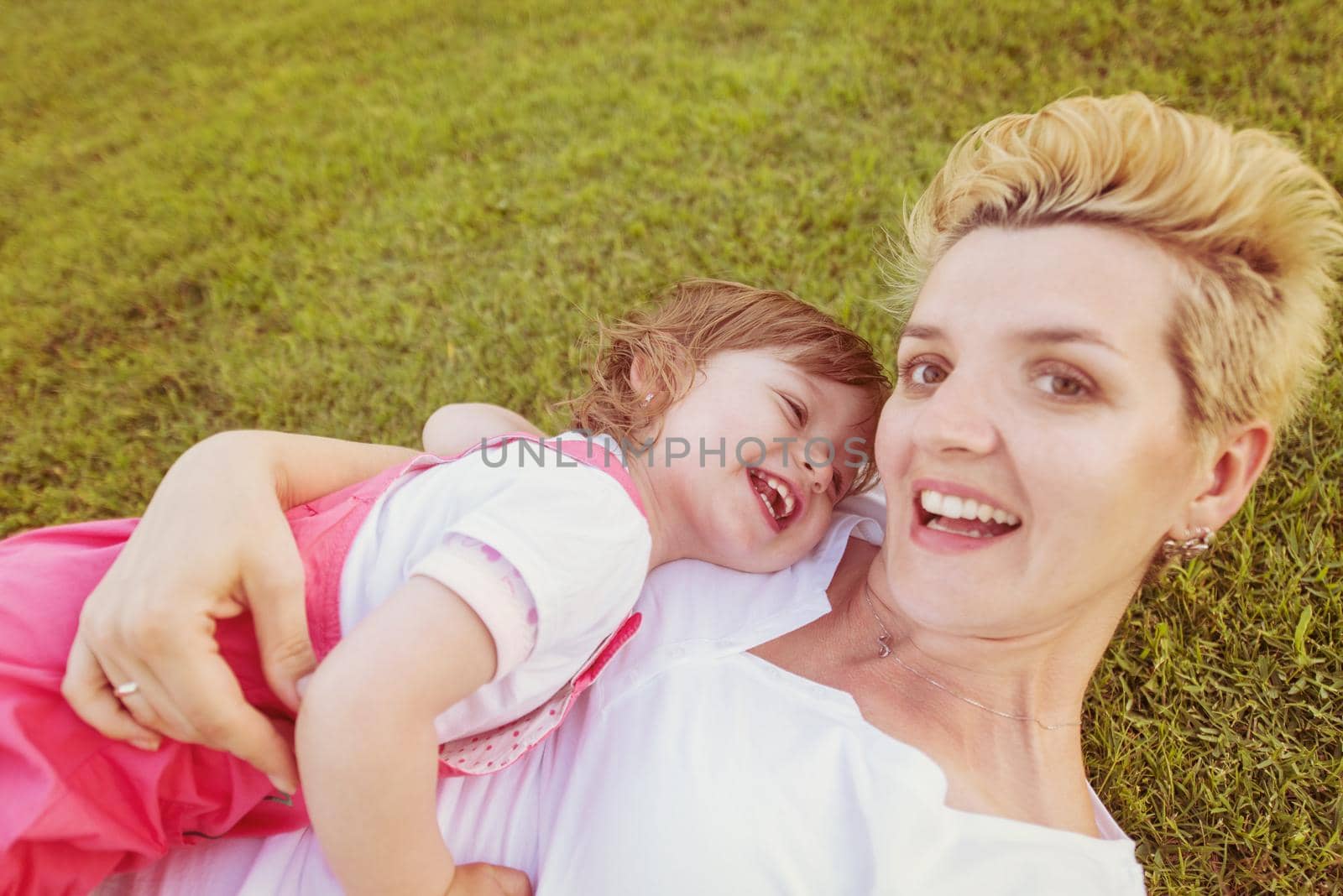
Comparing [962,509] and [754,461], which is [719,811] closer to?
[962,509]

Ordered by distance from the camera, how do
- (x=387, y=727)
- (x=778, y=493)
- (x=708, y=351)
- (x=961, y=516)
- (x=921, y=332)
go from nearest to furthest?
(x=387, y=727)
(x=961, y=516)
(x=921, y=332)
(x=778, y=493)
(x=708, y=351)

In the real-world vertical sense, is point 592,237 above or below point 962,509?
above

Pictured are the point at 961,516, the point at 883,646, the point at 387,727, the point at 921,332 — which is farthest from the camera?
the point at 883,646

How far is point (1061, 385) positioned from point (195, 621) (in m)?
1.79

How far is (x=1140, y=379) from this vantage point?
5.44ft

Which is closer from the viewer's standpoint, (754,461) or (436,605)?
(436,605)

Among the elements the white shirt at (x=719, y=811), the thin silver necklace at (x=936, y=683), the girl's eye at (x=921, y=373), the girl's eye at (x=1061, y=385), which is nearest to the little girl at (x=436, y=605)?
the white shirt at (x=719, y=811)

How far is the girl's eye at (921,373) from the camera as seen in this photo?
6.54 feet

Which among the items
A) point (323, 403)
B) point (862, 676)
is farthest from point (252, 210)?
→ point (862, 676)

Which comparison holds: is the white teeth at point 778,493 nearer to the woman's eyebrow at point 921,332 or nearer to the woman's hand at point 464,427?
the woman's eyebrow at point 921,332

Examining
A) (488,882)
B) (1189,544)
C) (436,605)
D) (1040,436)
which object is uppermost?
(1040,436)

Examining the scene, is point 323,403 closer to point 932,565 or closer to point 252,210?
point 252,210

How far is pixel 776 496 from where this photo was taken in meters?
2.47

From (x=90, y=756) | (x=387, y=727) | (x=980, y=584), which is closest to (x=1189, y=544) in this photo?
(x=980, y=584)
